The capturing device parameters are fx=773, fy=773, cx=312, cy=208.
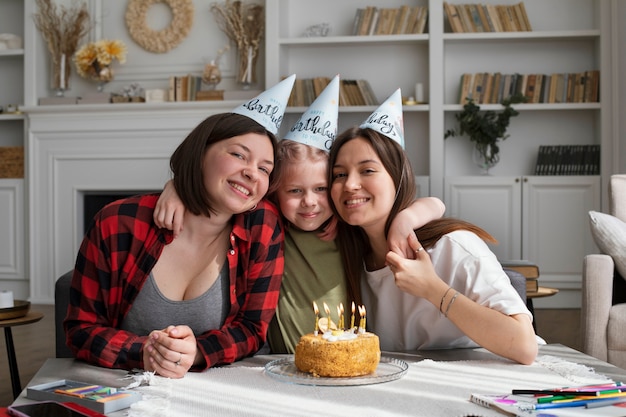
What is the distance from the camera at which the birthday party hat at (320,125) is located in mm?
1921

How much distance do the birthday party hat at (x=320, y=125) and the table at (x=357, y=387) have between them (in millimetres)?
566

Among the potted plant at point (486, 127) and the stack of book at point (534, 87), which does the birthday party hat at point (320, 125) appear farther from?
the stack of book at point (534, 87)

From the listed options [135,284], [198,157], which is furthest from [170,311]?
[198,157]

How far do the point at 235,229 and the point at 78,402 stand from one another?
0.61 metres

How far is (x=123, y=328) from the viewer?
5.42 feet

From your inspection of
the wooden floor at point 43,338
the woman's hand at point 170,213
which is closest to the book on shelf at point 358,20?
the wooden floor at point 43,338

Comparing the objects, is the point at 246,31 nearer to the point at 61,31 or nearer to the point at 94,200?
the point at 61,31

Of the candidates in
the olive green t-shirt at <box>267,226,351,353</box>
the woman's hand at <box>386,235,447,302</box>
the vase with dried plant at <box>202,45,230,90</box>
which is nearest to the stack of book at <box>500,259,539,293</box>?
the olive green t-shirt at <box>267,226,351,353</box>

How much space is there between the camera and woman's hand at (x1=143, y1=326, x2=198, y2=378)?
1.42 m

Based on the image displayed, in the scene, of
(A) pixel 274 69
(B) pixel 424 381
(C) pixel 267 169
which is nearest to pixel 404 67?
(A) pixel 274 69

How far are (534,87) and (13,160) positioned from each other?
3776 millimetres

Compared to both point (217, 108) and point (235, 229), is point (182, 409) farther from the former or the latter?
point (217, 108)

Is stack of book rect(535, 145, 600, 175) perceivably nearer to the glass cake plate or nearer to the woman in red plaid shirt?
the woman in red plaid shirt

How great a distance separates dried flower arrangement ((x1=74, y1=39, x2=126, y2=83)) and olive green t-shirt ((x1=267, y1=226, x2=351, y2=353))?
3.99m
